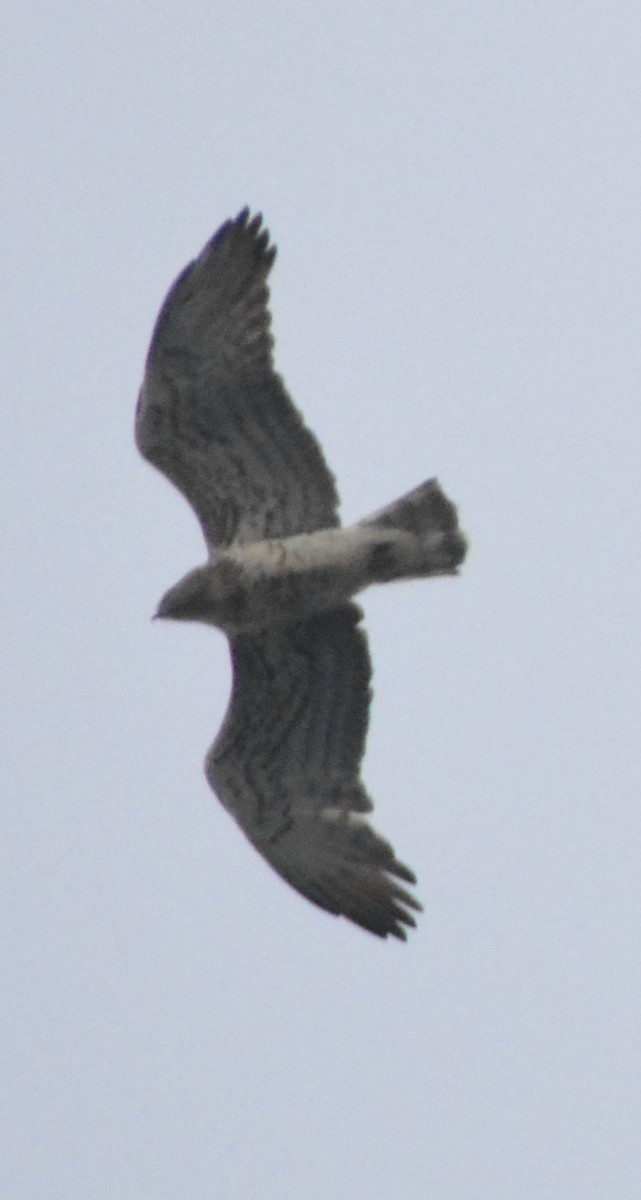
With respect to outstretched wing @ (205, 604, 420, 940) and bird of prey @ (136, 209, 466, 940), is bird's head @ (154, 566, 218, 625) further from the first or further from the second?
outstretched wing @ (205, 604, 420, 940)

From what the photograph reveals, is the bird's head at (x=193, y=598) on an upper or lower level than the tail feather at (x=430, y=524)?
lower

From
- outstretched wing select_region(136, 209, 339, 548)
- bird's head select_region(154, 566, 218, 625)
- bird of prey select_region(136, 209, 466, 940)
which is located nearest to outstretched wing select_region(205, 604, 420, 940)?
bird of prey select_region(136, 209, 466, 940)

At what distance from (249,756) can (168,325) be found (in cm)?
222

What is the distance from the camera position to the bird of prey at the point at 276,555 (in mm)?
13766

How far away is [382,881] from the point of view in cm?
1362

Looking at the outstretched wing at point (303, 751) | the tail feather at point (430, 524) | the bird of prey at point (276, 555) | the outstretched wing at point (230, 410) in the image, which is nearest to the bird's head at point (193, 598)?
the bird of prey at point (276, 555)

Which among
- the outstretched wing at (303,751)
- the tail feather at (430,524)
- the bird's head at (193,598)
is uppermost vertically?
the tail feather at (430,524)

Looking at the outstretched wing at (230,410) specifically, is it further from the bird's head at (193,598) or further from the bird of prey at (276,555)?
the bird's head at (193,598)

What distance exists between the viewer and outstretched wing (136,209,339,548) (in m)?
13.8

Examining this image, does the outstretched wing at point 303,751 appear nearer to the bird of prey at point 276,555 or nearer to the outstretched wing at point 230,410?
the bird of prey at point 276,555

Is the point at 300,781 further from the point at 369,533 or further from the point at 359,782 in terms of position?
the point at 369,533

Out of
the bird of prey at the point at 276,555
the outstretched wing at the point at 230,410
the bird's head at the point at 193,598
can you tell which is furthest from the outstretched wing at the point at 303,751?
the outstretched wing at the point at 230,410

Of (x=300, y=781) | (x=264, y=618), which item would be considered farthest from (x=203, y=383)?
(x=300, y=781)

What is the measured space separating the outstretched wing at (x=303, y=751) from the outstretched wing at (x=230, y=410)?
602mm
